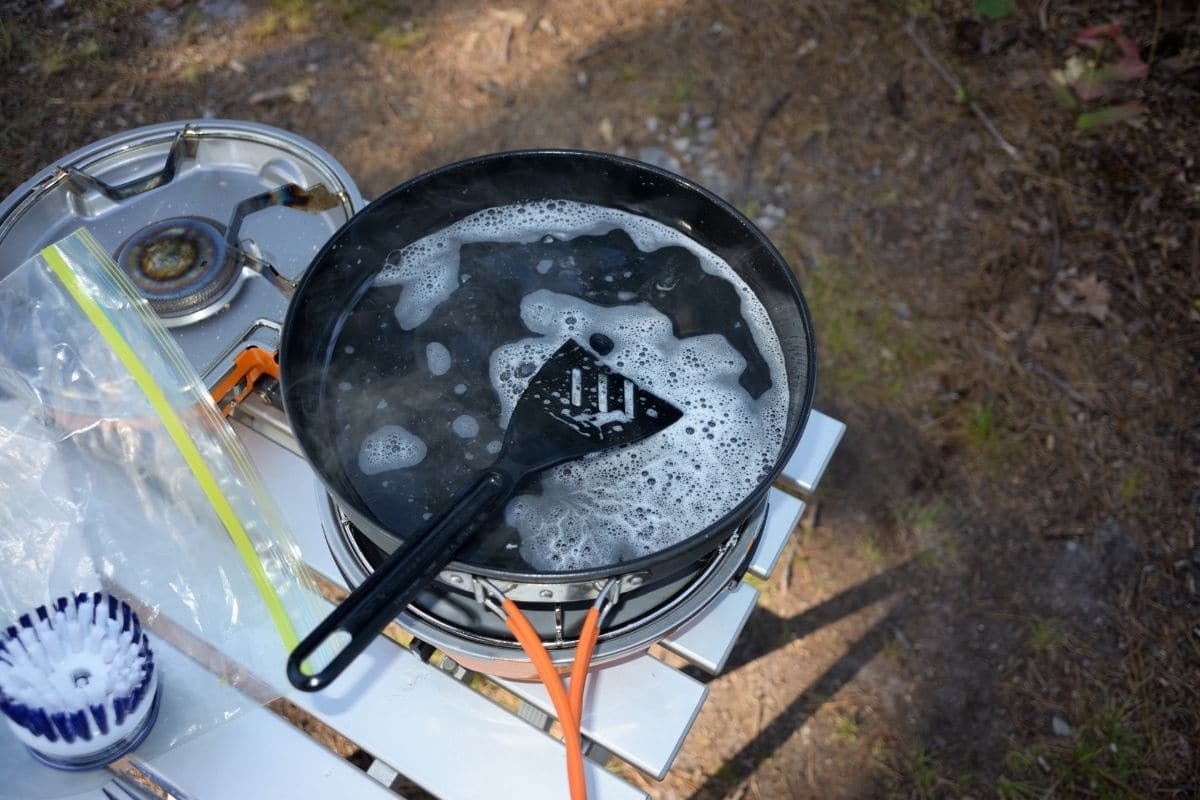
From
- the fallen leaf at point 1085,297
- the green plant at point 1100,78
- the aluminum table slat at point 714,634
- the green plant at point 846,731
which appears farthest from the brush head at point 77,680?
the green plant at point 1100,78

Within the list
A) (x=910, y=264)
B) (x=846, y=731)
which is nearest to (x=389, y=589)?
(x=846, y=731)

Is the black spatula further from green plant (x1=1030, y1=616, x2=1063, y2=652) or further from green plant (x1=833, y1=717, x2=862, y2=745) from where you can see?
green plant (x1=1030, y1=616, x2=1063, y2=652)

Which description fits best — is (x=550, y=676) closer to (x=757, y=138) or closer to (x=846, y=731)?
(x=846, y=731)

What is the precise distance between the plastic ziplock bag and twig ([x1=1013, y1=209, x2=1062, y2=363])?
1883 mm

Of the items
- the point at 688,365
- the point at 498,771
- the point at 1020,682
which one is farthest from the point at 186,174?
the point at 1020,682

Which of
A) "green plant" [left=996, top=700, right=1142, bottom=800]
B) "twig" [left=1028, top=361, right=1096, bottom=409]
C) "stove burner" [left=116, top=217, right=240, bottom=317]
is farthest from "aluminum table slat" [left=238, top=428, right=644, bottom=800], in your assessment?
"twig" [left=1028, top=361, right=1096, bottom=409]

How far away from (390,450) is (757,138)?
1831 mm

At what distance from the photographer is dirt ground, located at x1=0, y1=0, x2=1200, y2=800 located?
6.19 feet

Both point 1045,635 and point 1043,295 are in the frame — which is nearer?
point 1045,635

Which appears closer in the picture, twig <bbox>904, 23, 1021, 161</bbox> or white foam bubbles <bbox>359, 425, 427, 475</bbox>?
white foam bubbles <bbox>359, 425, 427, 475</bbox>

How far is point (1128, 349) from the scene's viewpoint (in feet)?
7.50

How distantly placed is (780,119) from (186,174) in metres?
1.69

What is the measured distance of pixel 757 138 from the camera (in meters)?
2.56

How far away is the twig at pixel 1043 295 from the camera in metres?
2.27
